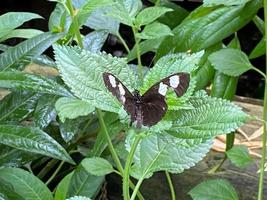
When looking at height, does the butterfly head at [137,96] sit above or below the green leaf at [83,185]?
above

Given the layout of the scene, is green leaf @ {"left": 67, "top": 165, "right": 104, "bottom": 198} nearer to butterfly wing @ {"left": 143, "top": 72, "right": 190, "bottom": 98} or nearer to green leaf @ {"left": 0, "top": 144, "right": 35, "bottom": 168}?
green leaf @ {"left": 0, "top": 144, "right": 35, "bottom": 168}

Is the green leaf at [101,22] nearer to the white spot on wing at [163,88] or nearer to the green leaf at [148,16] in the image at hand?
the green leaf at [148,16]

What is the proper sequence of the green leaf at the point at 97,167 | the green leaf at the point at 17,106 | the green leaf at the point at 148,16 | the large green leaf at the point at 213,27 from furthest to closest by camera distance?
the large green leaf at the point at 213,27 < the green leaf at the point at 17,106 < the green leaf at the point at 148,16 < the green leaf at the point at 97,167

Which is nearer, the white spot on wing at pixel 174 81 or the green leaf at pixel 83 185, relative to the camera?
the white spot on wing at pixel 174 81

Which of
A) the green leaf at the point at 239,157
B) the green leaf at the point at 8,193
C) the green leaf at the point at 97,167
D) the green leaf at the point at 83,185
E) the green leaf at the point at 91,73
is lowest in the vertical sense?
the green leaf at the point at 83,185

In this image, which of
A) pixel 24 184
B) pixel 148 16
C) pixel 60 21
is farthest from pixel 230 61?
pixel 24 184

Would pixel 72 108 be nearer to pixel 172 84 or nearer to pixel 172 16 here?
pixel 172 84

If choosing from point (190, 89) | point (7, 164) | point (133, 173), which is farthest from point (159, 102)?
point (7, 164)

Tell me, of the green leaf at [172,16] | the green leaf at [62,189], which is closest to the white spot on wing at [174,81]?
the green leaf at [62,189]
